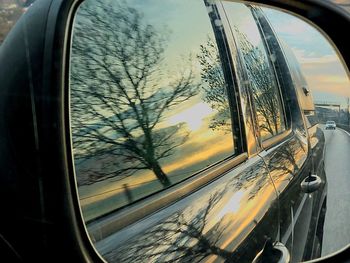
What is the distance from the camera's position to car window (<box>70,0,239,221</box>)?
1.48 m

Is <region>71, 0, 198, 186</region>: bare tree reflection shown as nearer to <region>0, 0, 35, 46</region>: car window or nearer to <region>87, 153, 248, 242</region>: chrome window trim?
<region>87, 153, 248, 242</region>: chrome window trim

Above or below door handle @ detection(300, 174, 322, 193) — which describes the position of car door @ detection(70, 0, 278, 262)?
above

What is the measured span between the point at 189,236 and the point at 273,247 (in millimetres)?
547

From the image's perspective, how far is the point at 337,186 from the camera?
2.65m

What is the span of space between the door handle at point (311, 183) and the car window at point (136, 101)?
2.02 ft

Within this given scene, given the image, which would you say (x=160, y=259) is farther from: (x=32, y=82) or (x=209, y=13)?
(x=209, y=13)

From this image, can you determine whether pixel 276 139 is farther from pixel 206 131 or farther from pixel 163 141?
pixel 163 141

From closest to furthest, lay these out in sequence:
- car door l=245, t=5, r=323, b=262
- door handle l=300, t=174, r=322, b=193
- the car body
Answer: the car body → car door l=245, t=5, r=323, b=262 → door handle l=300, t=174, r=322, b=193

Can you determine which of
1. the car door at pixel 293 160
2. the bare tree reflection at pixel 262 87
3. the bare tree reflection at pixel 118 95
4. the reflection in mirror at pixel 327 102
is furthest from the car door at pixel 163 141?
the reflection in mirror at pixel 327 102

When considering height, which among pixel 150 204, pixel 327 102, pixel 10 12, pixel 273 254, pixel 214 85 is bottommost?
pixel 273 254

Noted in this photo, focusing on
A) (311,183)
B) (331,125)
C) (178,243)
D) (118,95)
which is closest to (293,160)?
(311,183)

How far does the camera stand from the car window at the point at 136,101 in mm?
1477

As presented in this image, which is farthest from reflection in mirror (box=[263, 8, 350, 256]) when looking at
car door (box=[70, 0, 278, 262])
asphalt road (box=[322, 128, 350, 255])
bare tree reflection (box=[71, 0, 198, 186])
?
bare tree reflection (box=[71, 0, 198, 186])

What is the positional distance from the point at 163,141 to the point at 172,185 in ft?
0.50
